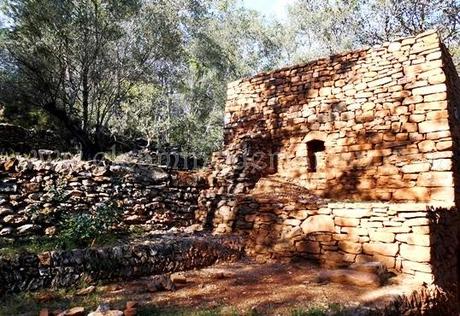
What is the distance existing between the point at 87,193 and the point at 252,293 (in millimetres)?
3797

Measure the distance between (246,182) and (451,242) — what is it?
4353 millimetres

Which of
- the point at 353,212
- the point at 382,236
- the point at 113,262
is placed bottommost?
the point at 113,262

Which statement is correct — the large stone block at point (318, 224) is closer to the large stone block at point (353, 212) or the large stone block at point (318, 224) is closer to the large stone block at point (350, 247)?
the large stone block at point (353, 212)

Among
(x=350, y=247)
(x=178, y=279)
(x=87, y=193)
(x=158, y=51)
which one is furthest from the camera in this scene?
(x=158, y=51)

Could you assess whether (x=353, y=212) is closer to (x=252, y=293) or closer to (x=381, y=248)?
(x=381, y=248)

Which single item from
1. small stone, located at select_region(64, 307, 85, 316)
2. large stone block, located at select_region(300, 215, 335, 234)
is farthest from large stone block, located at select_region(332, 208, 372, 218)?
small stone, located at select_region(64, 307, 85, 316)

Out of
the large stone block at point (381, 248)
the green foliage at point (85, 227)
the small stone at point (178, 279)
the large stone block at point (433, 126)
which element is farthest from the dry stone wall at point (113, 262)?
the large stone block at point (433, 126)

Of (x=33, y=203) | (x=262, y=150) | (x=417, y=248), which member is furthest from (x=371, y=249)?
(x=33, y=203)

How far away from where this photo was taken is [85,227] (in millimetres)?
5922

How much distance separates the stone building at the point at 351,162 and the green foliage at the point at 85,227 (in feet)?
7.26

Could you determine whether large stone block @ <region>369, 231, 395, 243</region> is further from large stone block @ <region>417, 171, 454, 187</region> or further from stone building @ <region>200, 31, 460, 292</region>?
large stone block @ <region>417, 171, 454, 187</region>

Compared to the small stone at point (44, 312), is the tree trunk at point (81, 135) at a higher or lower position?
higher

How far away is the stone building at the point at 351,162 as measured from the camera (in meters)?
5.64


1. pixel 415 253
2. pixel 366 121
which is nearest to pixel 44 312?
pixel 415 253
